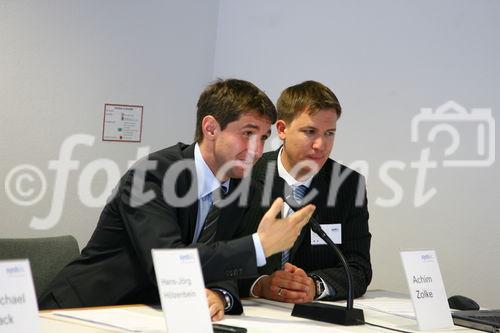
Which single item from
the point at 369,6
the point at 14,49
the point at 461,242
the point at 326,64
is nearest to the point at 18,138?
the point at 14,49

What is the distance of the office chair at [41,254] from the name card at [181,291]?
1.10 metres

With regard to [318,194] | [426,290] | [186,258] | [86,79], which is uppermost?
[86,79]

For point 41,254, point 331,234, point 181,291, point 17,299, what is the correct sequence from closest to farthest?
point 17,299
point 181,291
point 41,254
point 331,234

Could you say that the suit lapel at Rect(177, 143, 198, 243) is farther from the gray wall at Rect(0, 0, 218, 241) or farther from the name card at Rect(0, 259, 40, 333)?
the gray wall at Rect(0, 0, 218, 241)

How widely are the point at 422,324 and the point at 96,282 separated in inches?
39.9

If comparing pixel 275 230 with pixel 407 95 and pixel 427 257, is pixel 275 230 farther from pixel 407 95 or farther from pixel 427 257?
pixel 407 95

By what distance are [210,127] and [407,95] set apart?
1.66 m

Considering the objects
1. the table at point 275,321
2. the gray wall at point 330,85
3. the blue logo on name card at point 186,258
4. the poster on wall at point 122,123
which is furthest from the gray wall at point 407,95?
the blue logo on name card at point 186,258

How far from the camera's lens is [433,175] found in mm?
3754

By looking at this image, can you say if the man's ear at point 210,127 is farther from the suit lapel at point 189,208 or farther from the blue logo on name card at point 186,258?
the blue logo on name card at point 186,258

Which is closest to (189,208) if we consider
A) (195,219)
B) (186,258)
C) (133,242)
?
(195,219)

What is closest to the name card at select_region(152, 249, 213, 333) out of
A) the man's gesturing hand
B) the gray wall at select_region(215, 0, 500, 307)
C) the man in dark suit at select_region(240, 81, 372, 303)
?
the man's gesturing hand

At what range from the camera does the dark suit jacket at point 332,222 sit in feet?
9.58

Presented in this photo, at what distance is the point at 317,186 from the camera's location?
2988mm
